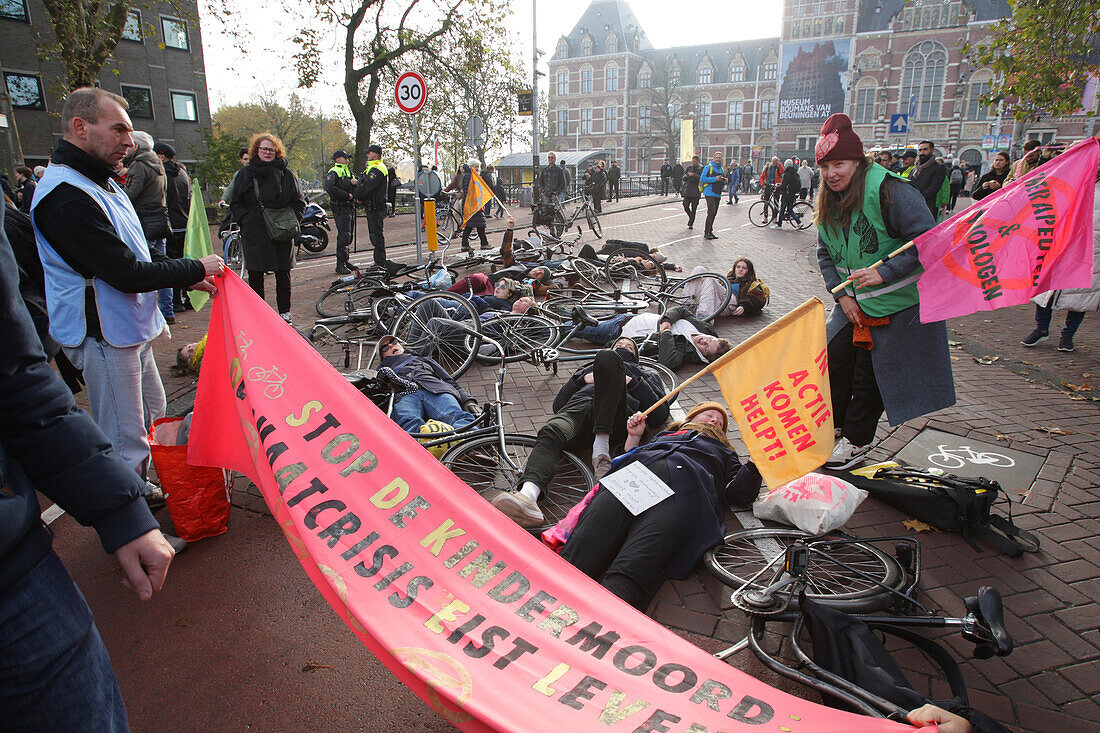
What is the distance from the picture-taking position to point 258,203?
6.93 m

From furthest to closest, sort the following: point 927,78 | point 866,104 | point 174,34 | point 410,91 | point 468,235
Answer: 1. point 866,104
2. point 927,78
3. point 174,34
4. point 468,235
5. point 410,91

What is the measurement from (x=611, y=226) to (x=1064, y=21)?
12.4 metres

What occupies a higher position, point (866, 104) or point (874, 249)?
point (866, 104)

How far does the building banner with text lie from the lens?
1834 mm

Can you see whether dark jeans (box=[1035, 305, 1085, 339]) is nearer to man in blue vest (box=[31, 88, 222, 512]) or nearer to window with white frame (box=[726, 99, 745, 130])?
man in blue vest (box=[31, 88, 222, 512])

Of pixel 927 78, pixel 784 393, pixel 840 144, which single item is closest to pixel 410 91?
pixel 840 144

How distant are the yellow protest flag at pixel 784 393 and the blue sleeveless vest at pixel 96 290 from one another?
3012mm

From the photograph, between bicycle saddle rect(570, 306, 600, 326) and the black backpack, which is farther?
bicycle saddle rect(570, 306, 600, 326)

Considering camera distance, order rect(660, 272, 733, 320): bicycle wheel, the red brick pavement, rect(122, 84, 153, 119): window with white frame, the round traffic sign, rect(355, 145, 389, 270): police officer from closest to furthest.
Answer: the red brick pavement → rect(660, 272, 733, 320): bicycle wheel → the round traffic sign → rect(355, 145, 389, 270): police officer → rect(122, 84, 153, 119): window with white frame

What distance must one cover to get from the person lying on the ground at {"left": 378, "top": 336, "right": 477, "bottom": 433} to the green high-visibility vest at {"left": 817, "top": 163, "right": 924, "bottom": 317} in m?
2.64

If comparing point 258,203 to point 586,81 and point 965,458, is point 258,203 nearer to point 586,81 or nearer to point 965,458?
point 965,458

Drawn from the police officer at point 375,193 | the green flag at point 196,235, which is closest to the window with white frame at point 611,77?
the police officer at point 375,193

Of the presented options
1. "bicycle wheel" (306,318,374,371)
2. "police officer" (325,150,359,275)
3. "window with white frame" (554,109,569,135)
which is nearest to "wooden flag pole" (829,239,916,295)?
"bicycle wheel" (306,318,374,371)

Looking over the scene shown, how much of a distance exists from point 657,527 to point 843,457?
205 cm
